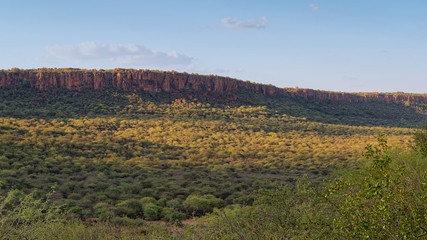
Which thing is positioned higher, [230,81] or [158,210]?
[230,81]

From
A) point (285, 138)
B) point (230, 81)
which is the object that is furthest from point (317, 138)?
point (230, 81)

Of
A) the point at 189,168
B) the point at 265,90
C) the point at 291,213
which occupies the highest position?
the point at 265,90

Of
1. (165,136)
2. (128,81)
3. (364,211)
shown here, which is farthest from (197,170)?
(128,81)

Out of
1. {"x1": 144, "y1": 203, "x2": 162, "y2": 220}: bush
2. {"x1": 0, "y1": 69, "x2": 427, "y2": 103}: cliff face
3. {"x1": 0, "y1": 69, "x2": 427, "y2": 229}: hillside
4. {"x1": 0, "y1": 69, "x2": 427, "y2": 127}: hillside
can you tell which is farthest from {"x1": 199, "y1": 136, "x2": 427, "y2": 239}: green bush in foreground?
{"x1": 0, "y1": 69, "x2": 427, "y2": 103}: cliff face

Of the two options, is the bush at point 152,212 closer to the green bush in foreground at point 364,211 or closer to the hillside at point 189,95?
the green bush in foreground at point 364,211

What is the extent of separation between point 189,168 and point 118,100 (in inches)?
1836

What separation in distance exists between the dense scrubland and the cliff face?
132 inches

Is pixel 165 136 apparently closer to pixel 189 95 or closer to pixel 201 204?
pixel 201 204

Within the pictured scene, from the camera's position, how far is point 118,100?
75.6 m

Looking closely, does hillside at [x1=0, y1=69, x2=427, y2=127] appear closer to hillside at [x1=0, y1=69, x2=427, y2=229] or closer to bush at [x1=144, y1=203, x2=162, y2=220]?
hillside at [x1=0, y1=69, x2=427, y2=229]

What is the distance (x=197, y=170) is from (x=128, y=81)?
55.8 m

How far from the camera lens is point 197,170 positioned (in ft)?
109

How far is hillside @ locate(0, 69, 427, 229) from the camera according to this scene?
24.6m

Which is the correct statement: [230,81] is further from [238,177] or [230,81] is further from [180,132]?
[238,177]
